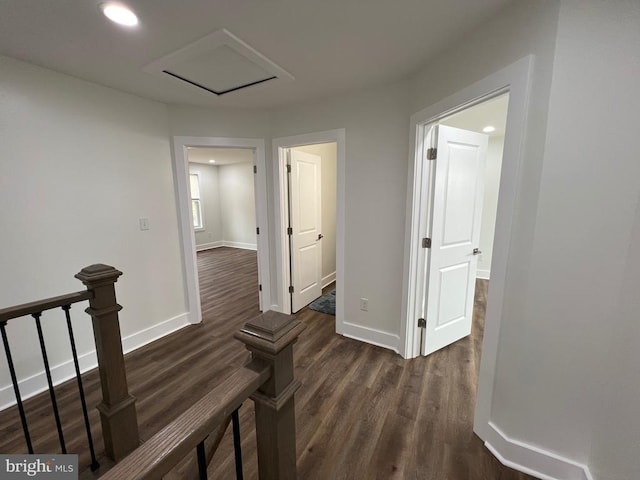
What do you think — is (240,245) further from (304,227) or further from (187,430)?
Answer: (187,430)

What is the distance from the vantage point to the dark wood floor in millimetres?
1425

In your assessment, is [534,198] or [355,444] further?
[355,444]

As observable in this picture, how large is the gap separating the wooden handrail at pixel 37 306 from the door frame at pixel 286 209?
1.87 m

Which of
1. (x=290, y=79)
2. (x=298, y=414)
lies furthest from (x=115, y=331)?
(x=290, y=79)

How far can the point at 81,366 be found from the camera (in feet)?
7.27

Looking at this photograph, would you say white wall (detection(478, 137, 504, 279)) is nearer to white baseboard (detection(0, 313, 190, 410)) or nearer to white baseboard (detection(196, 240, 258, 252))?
white baseboard (detection(0, 313, 190, 410))

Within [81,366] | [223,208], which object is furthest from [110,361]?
[223,208]

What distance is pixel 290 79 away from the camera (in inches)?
81.7

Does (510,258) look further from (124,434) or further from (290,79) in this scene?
(124,434)

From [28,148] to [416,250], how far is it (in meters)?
2.99

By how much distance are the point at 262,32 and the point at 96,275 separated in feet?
5.17

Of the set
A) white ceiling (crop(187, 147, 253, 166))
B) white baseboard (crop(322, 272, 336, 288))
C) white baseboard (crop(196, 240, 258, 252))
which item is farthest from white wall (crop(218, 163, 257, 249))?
white baseboard (crop(322, 272, 336, 288))

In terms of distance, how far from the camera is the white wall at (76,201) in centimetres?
181

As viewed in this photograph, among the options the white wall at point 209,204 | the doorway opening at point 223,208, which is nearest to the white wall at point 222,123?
the doorway opening at point 223,208
